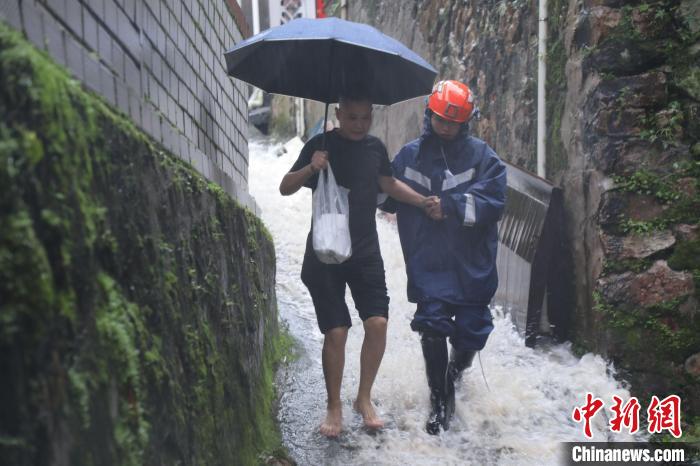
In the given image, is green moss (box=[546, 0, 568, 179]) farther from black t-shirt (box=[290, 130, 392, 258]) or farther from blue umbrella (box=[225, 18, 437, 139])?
black t-shirt (box=[290, 130, 392, 258])

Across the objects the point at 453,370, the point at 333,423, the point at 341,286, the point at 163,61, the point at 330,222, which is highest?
the point at 163,61

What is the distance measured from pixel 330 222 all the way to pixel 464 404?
4.99 ft

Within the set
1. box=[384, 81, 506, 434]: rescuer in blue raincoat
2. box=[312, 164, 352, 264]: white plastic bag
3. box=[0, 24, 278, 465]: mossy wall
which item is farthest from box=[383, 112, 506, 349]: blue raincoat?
box=[0, 24, 278, 465]: mossy wall

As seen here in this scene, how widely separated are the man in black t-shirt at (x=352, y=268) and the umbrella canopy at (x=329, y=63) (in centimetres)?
22

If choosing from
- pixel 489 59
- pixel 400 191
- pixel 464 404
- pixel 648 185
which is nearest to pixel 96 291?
pixel 400 191

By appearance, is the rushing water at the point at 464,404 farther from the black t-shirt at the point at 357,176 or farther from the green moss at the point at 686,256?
the black t-shirt at the point at 357,176

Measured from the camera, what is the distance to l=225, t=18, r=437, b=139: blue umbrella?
4.12 m

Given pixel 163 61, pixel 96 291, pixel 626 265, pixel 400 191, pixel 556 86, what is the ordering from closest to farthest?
pixel 96 291, pixel 163 61, pixel 400 191, pixel 626 265, pixel 556 86

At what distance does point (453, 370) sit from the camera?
4711mm

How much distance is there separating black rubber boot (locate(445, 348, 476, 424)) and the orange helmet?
1.40 meters

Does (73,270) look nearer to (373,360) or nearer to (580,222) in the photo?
(373,360)

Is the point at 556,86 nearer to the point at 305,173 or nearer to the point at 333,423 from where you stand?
the point at 305,173

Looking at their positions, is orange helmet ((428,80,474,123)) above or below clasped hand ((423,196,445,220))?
above

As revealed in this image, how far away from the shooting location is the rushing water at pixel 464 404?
162 inches
